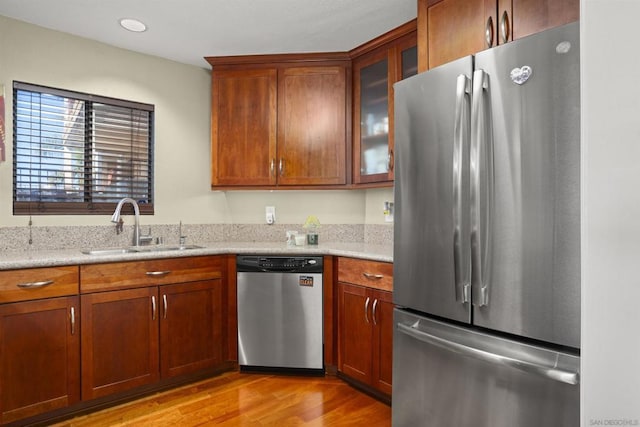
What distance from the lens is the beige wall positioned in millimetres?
2467

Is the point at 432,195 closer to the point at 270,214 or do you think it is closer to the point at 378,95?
the point at 378,95

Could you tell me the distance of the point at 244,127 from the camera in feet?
9.98

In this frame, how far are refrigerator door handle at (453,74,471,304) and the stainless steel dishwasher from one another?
1.22m

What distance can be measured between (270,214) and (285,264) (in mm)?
772

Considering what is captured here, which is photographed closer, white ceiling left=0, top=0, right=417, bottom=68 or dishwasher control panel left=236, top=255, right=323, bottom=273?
white ceiling left=0, top=0, right=417, bottom=68

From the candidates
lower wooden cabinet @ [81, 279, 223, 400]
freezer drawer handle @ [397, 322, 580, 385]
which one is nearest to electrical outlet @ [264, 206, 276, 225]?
lower wooden cabinet @ [81, 279, 223, 400]

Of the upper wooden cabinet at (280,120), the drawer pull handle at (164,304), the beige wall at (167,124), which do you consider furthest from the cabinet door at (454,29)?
the drawer pull handle at (164,304)

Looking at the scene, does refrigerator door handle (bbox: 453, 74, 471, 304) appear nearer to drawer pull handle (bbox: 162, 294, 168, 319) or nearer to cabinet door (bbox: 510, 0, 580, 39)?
cabinet door (bbox: 510, 0, 580, 39)

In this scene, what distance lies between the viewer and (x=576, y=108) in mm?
1214

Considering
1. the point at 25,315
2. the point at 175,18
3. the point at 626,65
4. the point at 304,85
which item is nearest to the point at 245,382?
the point at 25,315

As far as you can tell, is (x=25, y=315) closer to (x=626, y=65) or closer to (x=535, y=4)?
(x=626, y=65)

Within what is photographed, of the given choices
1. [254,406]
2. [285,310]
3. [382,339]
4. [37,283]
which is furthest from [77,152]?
[382,339]

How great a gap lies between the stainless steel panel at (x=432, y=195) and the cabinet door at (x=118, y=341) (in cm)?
155

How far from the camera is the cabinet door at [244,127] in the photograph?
3016 millimetres
